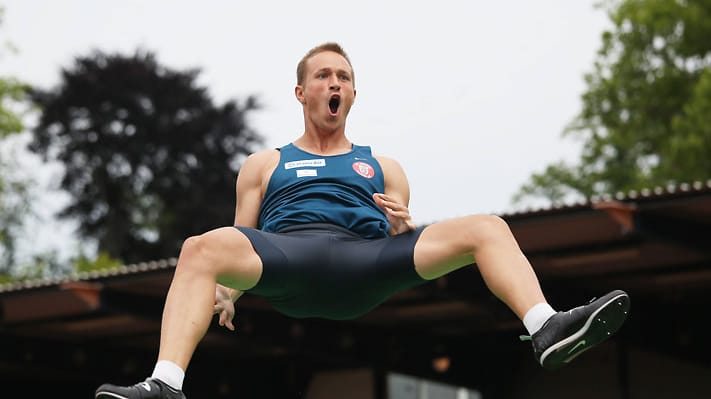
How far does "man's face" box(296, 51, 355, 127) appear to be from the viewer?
5.11m

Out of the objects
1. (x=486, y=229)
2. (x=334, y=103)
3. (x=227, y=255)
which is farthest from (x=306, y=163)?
(x=486, y=229)

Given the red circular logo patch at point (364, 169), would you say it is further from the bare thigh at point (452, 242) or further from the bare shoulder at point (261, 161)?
the bare thigh at point (452, 242)

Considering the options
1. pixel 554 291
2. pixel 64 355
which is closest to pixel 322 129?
pixel 554 291

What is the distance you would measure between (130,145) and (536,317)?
90.6 ft

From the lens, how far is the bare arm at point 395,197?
489 centimetres

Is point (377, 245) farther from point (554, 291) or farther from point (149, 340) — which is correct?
point (149, 340)

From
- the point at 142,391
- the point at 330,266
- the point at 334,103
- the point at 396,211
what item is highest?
the point at 334,103

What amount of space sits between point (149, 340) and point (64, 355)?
1051 millimetres

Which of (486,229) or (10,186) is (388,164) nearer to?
(486,229)

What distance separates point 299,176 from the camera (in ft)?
16.6

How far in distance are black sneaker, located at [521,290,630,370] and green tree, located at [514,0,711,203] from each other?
22285 millimetres

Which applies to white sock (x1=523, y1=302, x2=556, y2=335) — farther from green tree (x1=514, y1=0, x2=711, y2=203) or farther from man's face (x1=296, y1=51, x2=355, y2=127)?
green tree (x1=514, y1=0, x2=711, y2=203)

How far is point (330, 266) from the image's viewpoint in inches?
187

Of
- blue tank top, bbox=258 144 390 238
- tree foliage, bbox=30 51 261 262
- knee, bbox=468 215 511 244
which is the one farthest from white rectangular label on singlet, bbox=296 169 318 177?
tree foliage, bbox=30 51 261 262
